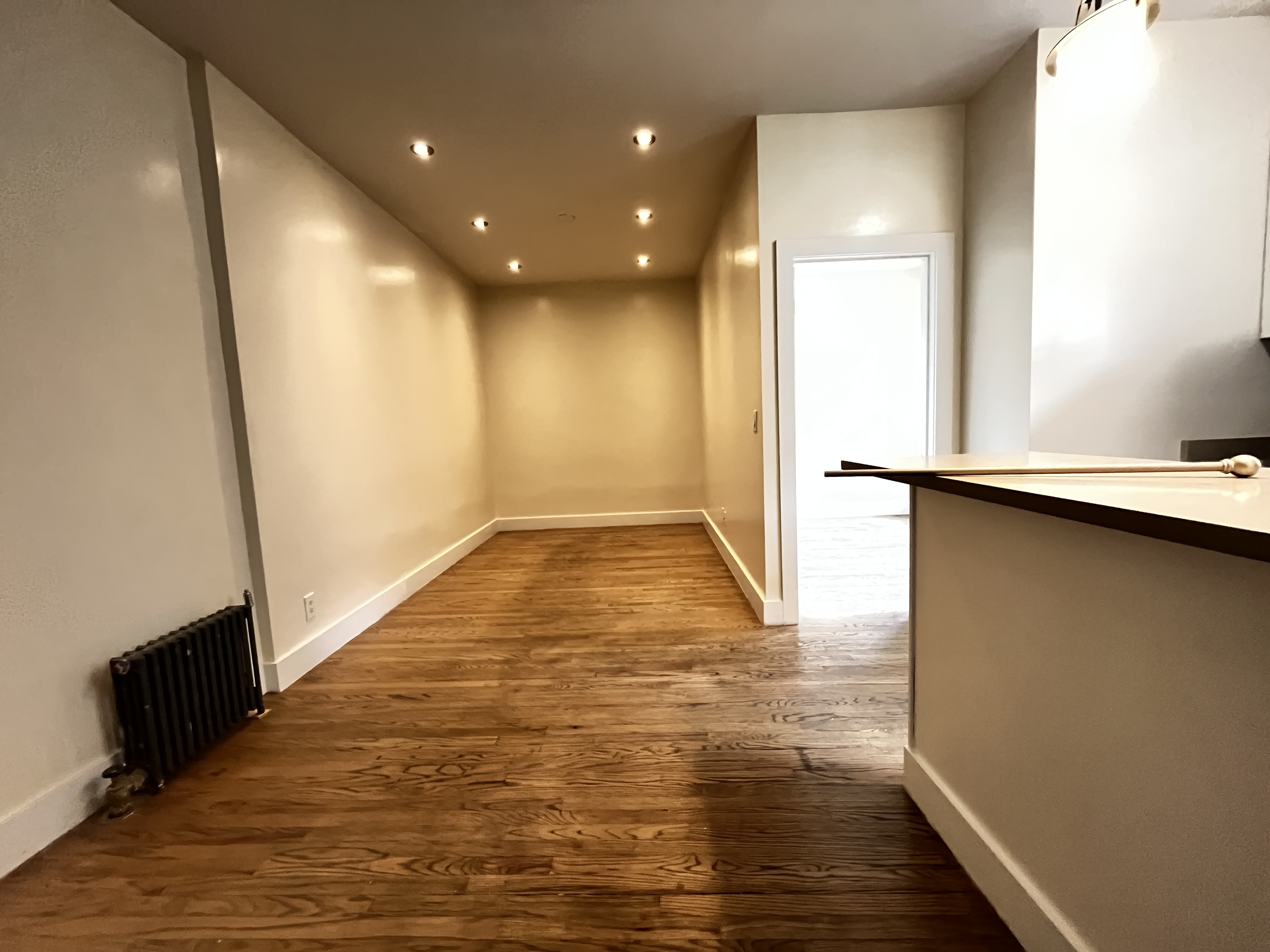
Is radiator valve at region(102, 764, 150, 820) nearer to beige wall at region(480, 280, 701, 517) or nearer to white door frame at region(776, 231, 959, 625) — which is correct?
white door frame at region(776, 231, 959, 625)

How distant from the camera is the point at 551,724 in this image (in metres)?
1.94

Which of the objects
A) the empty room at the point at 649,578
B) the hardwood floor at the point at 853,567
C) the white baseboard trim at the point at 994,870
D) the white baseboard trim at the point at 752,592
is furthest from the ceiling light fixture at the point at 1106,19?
the white baseboard trim at the point at 752,592

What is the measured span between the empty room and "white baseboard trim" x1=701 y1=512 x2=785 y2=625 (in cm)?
5

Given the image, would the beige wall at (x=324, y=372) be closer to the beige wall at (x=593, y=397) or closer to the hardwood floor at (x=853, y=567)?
the beige wall at (x=593, y=397)

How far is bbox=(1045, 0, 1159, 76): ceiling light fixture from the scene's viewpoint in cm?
144

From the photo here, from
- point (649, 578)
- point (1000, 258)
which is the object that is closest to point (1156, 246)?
point (1000, 258)

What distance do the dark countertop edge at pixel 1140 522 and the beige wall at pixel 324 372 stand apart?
2.61m

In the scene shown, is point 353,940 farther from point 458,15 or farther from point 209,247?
point 458,15

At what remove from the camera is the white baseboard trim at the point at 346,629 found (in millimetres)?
2289

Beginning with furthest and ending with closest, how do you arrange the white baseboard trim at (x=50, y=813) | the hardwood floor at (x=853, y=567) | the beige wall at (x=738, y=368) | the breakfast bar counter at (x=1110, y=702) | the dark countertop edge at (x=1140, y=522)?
the hardwood floor at (x=853, y=567)
the beige wall at (x=738, y=368)
the white baseboard trim at (x=50, y=813)
the breakfast bar counter at (x=1110, y=702)
the dark countertop edge at (x=1140, y=522)

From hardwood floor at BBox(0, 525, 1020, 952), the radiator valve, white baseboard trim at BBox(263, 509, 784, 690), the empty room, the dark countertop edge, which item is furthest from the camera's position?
white baseboard trim at BBox(263, 509, 784, 690)

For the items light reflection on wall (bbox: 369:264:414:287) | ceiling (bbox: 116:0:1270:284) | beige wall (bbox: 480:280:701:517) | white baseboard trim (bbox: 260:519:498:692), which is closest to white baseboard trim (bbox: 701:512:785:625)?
beige wall (bbox: 480:280:701:517)

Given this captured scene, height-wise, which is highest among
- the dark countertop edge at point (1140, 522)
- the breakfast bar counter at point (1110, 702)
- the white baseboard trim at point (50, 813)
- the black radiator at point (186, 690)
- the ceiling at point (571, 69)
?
the ceiling at point (571, 69)

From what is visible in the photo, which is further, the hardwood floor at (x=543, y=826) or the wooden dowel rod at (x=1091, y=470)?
the hardwood floor at (x=543, y=826)
